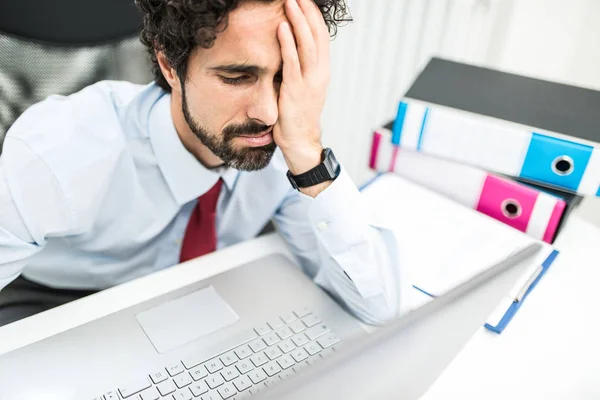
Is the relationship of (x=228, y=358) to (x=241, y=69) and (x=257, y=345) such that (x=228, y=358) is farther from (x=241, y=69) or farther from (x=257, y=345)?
(x=241, y=69)

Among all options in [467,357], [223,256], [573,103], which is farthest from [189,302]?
[573,103]

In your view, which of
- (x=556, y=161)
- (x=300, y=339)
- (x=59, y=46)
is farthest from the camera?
(x=556, y=161)

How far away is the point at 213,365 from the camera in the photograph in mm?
712

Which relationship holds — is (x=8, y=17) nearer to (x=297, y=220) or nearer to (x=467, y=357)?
(x=297, y=220)

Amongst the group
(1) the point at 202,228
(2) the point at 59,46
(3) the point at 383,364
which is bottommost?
(1) the point at 202,228

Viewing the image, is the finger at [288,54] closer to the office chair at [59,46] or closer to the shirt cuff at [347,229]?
the shirt cuff at [347,229]

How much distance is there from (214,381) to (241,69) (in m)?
0.44

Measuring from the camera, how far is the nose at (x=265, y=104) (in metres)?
0.84

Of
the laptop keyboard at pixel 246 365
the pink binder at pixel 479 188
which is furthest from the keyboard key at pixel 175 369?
the pink binder at pixel 479 188

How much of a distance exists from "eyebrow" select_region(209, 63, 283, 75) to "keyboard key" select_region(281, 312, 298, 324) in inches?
14.4

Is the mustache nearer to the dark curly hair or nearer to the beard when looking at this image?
the beard

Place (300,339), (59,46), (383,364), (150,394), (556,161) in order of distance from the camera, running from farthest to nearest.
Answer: (556,161)
(59,46)
(300,339)
(150,394)
(383,364)

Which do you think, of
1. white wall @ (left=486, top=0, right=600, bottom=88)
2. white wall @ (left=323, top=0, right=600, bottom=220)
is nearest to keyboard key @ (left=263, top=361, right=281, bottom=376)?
white wall @ (left=323, top=0, right=600, bottom=220)

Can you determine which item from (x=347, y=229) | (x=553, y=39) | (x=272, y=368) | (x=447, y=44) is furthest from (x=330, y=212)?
(x=553, y=39)
